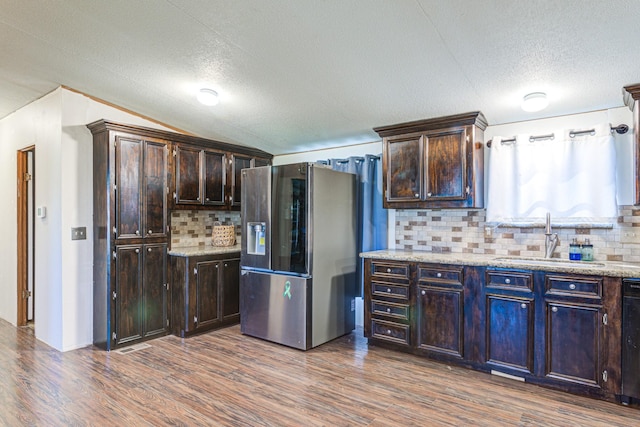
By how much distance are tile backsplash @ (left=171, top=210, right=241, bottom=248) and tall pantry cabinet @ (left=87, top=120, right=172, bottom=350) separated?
1.49ft

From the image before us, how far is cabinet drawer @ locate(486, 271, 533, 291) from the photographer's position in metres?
2.79

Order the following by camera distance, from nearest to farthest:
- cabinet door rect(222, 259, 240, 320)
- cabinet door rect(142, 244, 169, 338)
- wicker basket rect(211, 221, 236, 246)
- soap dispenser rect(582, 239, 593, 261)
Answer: soap dispenser rect(582, 239, 593, 261) < cabinet door rect(142, 244, 169, 338) < cabinet door rect(222, 259, 240, 320) < wicker basket rect(211, 221, 236, 246)

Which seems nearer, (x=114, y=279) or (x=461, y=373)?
(x=461, y=373)

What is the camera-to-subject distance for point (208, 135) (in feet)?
15.5

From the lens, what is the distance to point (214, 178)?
4.44m

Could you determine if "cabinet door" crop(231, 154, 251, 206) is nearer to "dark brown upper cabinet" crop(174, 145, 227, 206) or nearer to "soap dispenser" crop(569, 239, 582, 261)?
"dark brown upper cabinet" crop(174, 145, 227, 206)

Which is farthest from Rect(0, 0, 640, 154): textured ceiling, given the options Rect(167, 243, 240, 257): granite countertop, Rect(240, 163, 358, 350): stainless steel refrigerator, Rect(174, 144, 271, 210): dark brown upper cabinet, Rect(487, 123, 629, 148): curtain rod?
Rect(167, 243, 240, 257): granite countertop

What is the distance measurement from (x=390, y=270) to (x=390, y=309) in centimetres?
37

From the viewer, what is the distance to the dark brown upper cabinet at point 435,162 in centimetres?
333

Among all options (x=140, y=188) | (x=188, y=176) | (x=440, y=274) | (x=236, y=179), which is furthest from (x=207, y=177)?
(x=440, y=274)

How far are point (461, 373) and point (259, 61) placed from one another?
297 centimetres

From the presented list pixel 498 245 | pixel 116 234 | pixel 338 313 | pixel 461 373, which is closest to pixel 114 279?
pixel 116 234

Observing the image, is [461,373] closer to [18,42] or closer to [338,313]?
[338,313]

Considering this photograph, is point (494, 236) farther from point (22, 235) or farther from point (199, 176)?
point (22, 235)
